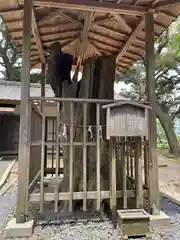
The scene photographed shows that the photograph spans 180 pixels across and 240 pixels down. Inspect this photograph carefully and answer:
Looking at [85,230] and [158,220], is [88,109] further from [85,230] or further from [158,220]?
[158,220]

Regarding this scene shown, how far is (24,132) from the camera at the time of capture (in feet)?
8.79

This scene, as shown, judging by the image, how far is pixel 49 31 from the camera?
406 cm

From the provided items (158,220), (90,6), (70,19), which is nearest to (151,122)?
(158,220)

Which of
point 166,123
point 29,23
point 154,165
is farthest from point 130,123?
point 166,123

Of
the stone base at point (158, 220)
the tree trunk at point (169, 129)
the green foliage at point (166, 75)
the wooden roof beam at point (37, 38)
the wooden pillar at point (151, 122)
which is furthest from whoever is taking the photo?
the tree trunk at point (169, 129)

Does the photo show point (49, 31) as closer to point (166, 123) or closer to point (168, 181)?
point (168, 181)

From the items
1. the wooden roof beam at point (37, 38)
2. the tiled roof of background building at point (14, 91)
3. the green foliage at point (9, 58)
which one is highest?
the green foliage at point (9, 58)

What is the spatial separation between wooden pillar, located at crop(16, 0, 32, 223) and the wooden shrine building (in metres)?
0.01

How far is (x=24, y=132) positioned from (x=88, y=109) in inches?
45.1

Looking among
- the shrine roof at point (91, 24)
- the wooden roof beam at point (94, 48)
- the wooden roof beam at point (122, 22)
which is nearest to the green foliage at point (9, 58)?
the shrine roof at point (91, 24)

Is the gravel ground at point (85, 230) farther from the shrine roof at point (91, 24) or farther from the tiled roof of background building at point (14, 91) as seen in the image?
the tiled roof of background building at point (14, 91)

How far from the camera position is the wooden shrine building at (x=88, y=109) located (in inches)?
108

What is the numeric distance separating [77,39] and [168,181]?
4.25 metres

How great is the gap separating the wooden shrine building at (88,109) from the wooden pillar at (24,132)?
0.01m
